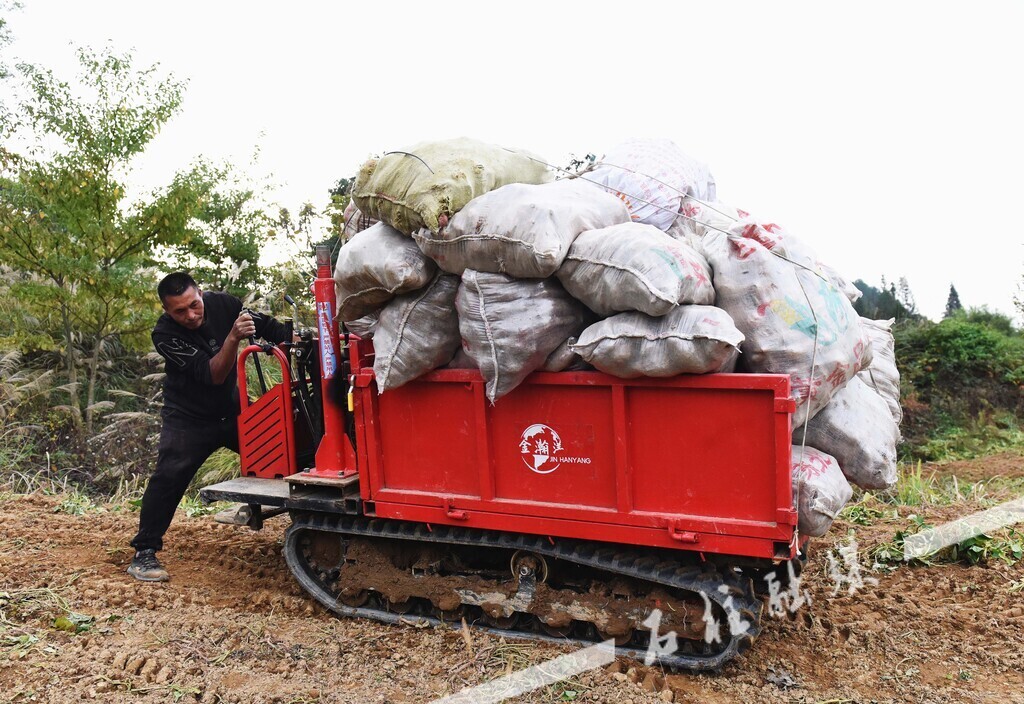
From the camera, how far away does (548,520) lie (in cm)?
403

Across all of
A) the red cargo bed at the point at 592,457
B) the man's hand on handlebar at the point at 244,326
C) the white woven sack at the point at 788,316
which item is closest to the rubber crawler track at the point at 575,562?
the red cargo bed at the point at 592,457

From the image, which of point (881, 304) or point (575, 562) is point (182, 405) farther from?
point (881, 304)

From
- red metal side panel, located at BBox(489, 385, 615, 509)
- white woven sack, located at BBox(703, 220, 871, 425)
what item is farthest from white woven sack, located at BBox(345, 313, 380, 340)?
white woven sack, located at BBox(703, 220, 871, 425)

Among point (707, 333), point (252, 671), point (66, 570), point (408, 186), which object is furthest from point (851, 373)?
point (66, 570)

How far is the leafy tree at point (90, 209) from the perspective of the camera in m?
8.48

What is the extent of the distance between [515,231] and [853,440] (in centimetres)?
188

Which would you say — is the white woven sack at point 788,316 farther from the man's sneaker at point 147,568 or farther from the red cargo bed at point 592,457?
the man's sneaker at point 147,568

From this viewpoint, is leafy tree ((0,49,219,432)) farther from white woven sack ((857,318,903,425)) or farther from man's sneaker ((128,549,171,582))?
white woven sack ((857,318,903,425))

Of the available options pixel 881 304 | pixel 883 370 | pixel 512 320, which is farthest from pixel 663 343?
pixel 881 304

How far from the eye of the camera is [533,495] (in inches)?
161

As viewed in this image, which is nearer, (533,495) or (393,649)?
(533,495)

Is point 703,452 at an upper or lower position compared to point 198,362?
lower

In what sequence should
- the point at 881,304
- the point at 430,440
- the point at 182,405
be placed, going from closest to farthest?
the point at 430,440, the point at 182,405, the point at 881,304

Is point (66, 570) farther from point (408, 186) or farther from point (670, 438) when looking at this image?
point (670, 438)
